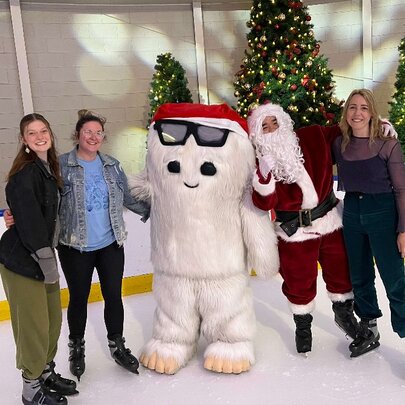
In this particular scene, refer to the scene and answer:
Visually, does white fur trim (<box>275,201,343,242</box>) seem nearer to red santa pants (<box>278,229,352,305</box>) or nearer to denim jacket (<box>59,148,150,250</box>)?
red santa pants (<box>278,229,352,305</box>)

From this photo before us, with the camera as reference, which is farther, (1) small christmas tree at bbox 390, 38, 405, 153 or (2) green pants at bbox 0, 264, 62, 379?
(1) small christmas tree at bbox 390, 38, 405, 153

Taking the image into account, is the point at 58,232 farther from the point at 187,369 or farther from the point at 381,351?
the point at 381,351

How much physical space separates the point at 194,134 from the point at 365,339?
1342mm

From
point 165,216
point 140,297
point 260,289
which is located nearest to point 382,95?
point 260,289

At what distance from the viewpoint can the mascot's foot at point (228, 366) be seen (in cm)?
223

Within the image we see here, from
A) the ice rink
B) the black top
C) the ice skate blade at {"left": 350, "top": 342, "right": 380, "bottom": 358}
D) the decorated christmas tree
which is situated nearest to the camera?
the black top

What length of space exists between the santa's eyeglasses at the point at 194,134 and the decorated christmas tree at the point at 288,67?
3.42 meters

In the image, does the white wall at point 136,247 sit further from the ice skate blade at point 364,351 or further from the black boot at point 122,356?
the ice skate blade at point 364,351

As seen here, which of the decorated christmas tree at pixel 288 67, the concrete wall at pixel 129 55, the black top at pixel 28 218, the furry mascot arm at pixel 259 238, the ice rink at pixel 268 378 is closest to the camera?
the black top at pixel 28 218

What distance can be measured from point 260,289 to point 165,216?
5.23 ft

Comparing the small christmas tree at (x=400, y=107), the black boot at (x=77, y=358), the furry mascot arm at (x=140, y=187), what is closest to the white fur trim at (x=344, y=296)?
the furry mascot arm at (x=140, y=187)

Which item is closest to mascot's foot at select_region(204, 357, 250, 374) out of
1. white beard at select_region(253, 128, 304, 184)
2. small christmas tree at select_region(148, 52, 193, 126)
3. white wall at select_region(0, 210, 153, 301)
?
white beard at select_region(253, 128, 304, 184)

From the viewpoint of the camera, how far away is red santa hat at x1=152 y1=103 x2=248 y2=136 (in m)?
2.09

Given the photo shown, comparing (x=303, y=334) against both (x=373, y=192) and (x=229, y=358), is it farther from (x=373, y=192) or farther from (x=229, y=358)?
(x=373, y=192)
